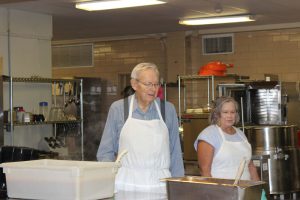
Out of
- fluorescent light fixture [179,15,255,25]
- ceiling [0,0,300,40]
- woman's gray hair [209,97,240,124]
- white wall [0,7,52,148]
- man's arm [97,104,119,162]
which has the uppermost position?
ceiling [0,0,300,40]

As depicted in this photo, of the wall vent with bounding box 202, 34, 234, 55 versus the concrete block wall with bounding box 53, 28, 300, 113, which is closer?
the concrete block wall with bounding box 53, 28, 300, 113

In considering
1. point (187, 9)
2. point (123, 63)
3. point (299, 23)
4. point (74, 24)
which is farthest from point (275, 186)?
point (123, 63)

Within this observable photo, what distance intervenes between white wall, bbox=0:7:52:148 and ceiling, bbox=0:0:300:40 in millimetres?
191

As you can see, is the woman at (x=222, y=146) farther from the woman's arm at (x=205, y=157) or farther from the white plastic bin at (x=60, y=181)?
the white plastic bin at (x=60, y=181)

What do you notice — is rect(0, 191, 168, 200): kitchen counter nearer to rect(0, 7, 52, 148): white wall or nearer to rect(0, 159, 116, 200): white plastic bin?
rect(0, 159, 116, 200): white plastic bin

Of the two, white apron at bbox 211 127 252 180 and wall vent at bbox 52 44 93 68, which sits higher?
wall vent at bbox 52 44 93 68

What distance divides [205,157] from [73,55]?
7.84 meters

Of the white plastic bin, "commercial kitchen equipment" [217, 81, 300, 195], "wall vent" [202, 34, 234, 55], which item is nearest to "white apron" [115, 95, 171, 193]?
the white plastic bin

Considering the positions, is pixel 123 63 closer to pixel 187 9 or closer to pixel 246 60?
pixel 246 60

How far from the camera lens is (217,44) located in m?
10.2

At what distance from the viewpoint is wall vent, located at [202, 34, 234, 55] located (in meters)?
10.1

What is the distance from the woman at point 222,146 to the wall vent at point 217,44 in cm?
590

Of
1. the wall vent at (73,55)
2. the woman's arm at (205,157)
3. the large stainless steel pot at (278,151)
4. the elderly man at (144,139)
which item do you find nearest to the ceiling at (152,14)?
the wall vent at (73,55)

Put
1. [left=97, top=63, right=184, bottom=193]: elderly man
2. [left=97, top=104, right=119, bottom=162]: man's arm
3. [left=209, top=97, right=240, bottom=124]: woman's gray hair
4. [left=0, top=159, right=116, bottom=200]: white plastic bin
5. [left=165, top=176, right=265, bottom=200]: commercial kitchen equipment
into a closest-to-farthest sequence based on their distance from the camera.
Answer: [left=165, top=176, right=265, bottom=200]: commercial kitchen equipment
[left=0, top=159, right=116, bottom=200]: white plastic bin
[left=97, top=63, right=184, bottom=193]: elderly man
[left=97, top=104, right=119, bottom=162]: man's arm
[left=209, top=97, right=240, bottom=124]: woman's gray hair
